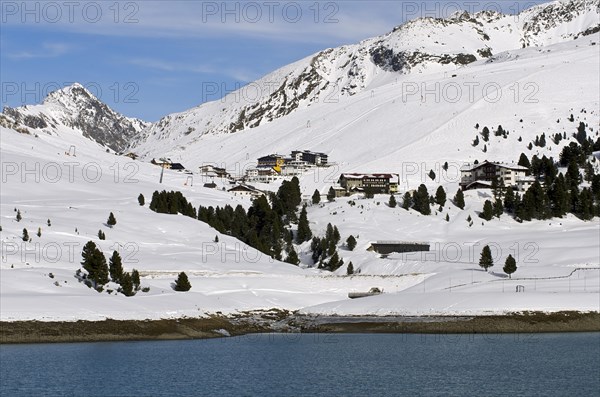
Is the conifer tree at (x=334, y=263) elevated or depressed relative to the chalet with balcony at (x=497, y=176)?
depressed

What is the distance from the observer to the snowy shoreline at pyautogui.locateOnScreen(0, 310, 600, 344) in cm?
7762

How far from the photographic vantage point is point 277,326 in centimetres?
9062

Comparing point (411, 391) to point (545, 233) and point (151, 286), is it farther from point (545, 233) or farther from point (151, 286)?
point (545, 233)

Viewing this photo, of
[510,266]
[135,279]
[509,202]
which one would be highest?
[509,202]

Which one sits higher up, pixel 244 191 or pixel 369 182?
pixel 369 182

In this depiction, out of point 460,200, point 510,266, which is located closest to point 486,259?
point 510,266

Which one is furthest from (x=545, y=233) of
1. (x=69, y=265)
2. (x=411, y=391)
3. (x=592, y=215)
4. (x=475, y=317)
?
(x=411, y=391)

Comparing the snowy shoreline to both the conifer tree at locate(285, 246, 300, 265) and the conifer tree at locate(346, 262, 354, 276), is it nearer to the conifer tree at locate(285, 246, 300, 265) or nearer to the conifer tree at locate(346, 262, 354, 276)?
the conifer tree at locate(346, 262, 354, 276)

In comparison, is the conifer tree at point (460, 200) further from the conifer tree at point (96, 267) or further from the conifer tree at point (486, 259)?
the conifer tree at point (96, 267)

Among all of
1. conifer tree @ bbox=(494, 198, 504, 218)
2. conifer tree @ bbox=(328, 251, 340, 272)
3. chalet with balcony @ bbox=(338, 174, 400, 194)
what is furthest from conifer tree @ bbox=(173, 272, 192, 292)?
chalet with balcony @ bbox=(338, 174, 400, 194)

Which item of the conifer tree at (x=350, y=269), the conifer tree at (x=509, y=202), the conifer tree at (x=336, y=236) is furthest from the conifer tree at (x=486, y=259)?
the conifer tree at (x=509, y=202)

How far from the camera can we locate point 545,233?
5133 inches

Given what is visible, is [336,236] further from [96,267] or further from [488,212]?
[96,267]

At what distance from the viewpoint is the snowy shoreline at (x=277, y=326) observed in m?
77.6
